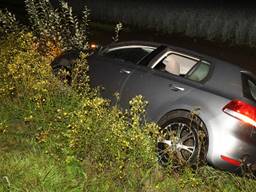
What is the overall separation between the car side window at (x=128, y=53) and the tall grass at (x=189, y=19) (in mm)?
11213

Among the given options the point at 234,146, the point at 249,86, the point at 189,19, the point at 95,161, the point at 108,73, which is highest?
the point at 249,86

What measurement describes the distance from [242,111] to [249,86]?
32.4 inches

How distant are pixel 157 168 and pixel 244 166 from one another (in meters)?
1.16

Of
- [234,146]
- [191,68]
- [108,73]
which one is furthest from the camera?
[108,73]

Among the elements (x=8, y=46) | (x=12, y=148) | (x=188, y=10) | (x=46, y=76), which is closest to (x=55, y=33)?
(x=8, y=46)

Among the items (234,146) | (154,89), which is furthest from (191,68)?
(234,146)

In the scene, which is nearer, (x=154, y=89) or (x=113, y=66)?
(x=154, y=89)

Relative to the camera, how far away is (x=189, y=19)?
22.0m

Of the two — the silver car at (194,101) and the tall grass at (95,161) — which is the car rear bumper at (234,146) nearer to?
the silver car at (194,101)

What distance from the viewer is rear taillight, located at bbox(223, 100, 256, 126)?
6.34 m

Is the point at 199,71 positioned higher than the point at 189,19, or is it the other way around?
the point at 199,71

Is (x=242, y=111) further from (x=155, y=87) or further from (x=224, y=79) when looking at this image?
(x=155, y=87)

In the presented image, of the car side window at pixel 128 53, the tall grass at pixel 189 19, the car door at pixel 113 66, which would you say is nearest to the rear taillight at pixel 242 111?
the car door at pixel 113 66

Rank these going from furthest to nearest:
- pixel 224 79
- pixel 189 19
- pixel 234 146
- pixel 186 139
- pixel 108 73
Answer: pixel 189 19 → pixel 108 73 → pixel 224 79 → pixel 186 139 → pixel 234 146
